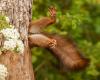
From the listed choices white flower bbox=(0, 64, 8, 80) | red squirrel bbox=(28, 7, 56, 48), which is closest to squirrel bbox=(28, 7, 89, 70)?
red squirrel bbox=(28, 7, 56, 48)

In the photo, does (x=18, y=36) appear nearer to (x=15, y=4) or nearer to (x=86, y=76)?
(x=15, y=4)

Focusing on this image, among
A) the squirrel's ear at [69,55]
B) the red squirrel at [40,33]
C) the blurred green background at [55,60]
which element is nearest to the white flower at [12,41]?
the red squirrel at [40,33]

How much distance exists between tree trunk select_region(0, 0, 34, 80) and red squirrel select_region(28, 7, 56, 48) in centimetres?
21

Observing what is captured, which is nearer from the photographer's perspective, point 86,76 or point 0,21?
point 0,21

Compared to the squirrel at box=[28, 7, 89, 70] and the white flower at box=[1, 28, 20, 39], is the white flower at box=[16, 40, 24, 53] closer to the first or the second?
the white flower at box=[1, 28, 20, 39]

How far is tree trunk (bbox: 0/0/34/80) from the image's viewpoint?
535 centimetres

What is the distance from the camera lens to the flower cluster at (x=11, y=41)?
16.5 feet

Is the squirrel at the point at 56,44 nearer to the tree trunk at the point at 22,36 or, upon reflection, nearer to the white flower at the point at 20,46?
the tree trunk at the point at 22,36

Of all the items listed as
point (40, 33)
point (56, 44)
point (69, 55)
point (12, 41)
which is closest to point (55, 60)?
point (69, 55)

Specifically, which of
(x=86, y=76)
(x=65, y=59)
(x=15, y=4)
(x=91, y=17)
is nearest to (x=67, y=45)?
(x=65, y=59)

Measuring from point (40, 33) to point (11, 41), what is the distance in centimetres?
113

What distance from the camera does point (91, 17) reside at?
10633mm

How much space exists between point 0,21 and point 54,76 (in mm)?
4216

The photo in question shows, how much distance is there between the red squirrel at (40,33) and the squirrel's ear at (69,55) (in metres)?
0.81
